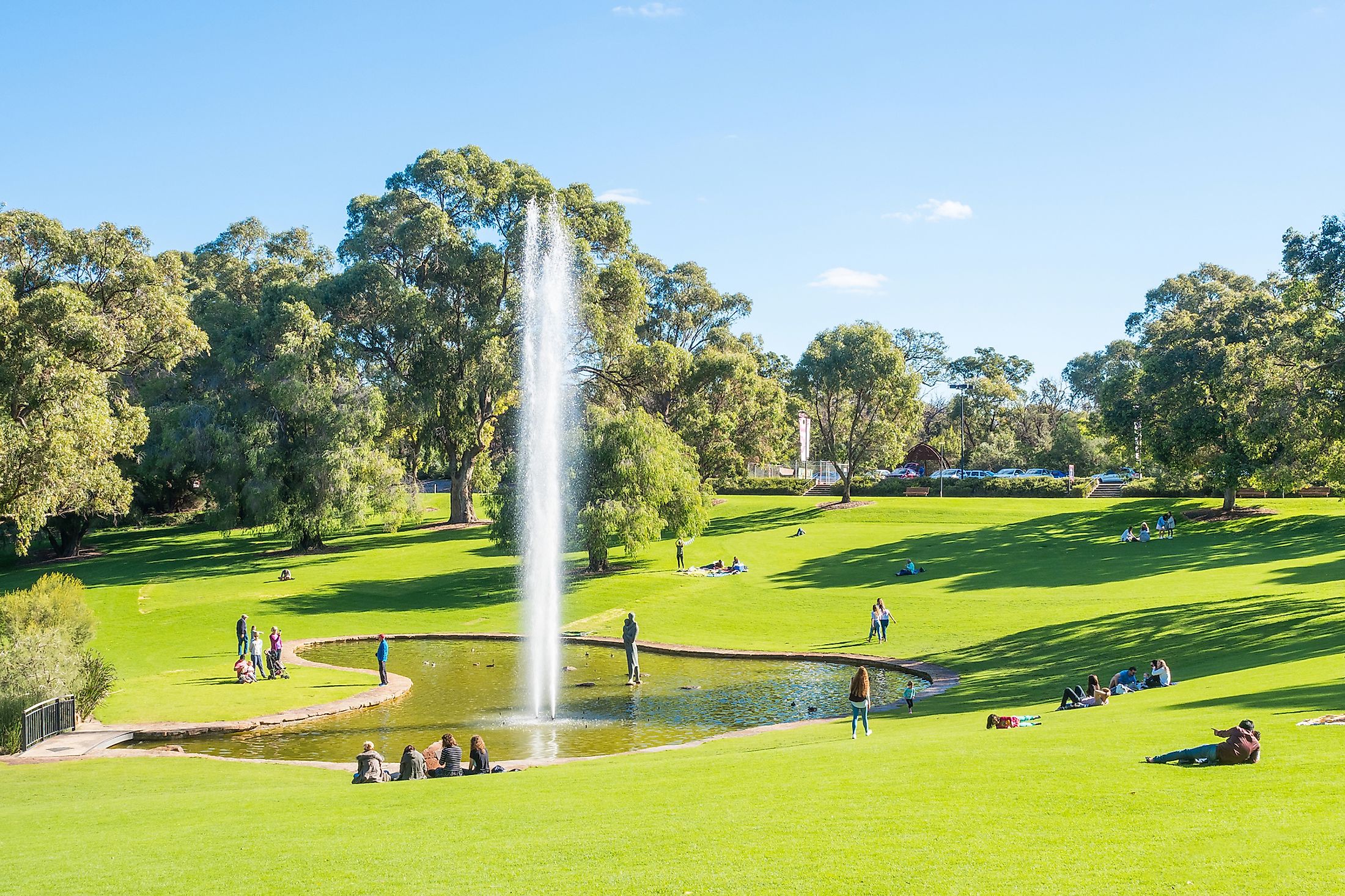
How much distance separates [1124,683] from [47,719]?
26595mm

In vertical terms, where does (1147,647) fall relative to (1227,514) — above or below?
below

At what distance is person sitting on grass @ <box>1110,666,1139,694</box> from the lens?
80.8 ft

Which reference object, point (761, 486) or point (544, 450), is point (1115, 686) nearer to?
point (544, 450)

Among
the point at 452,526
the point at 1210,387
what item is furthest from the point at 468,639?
the point at 1210,387

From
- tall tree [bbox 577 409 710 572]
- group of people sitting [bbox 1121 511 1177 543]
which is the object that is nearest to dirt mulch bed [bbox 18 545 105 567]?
tall tree [bbox 577 409 710 572]

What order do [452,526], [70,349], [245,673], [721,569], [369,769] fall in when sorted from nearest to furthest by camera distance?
[369,769] → [245,673] → [70,349] → [721,569] → [452,526]

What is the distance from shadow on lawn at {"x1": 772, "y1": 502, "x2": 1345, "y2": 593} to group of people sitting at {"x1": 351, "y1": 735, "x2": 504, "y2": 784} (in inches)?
1235

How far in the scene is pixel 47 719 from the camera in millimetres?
23672

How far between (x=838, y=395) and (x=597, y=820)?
7196 cm

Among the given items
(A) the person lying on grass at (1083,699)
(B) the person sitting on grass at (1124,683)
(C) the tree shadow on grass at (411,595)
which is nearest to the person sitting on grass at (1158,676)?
(B) the person sitting on grass at (1124,683)

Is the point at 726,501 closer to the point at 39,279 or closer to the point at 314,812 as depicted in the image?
the point at 39,279

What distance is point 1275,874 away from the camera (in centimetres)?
892

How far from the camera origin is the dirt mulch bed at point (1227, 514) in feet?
200

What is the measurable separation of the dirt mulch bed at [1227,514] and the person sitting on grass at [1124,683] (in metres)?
41.4
